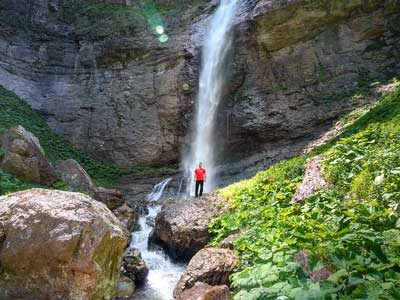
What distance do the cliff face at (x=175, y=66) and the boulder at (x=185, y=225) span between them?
7.93 m

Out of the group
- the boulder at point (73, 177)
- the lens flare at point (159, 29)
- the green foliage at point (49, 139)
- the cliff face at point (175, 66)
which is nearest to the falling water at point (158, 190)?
the cliff face at point (175, 66)

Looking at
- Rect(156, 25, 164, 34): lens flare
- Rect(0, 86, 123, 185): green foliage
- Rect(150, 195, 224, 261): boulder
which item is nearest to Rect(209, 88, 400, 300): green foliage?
Rect(150, 195, 224, 261): boulder

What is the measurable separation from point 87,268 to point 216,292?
1957mm

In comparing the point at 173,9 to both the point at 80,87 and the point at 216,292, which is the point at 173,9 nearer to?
the point at 80,87

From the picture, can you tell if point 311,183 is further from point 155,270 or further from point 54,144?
point 54,144

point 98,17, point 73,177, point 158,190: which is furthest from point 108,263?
point 98,17

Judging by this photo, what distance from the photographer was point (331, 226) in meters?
5.07

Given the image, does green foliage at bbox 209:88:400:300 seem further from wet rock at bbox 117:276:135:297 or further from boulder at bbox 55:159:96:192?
boulder at bbox 55:159:96:192

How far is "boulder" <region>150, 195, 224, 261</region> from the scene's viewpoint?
963cm

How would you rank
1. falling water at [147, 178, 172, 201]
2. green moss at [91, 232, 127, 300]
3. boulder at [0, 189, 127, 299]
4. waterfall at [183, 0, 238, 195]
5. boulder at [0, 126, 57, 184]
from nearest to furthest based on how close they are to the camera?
1. boulder at [0, 189, 127, 299]
2. green moss at [91, 232, 127, 300]
3. boulder at [0, 126, 57, 184]
4. falling water at [147, 178, 172, 201]
5. waterfall at [183, 0, 238, 195]

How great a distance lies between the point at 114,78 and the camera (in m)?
22.0

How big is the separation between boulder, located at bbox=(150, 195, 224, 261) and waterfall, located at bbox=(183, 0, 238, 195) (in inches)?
299

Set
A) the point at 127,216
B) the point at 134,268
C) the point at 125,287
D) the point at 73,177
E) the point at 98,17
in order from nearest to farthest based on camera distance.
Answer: the point at 125,287
the point at 134,268
the point at 127,216
the point at 73,177
the point at 98,17

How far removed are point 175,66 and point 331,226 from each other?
56.8 feet
